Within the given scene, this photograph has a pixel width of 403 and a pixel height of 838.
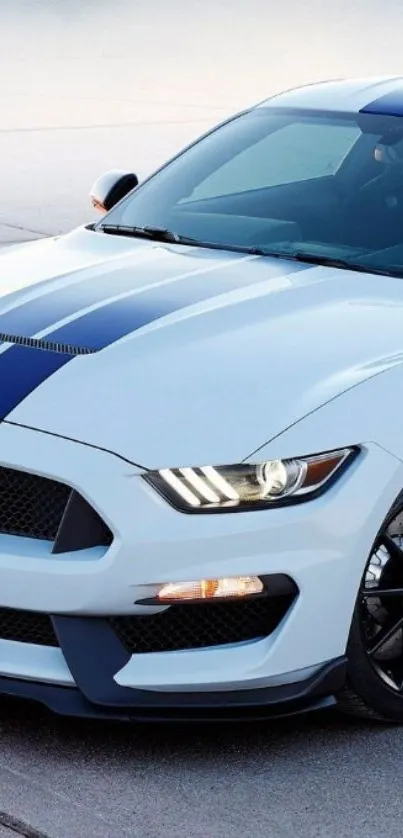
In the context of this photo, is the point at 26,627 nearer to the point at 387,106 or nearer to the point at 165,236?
the point at 165,236

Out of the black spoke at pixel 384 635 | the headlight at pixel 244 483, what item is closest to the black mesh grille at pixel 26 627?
the headlight at pixel 244 483

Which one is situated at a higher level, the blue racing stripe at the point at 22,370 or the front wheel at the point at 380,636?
the blue racing stripe at the point at 22,370

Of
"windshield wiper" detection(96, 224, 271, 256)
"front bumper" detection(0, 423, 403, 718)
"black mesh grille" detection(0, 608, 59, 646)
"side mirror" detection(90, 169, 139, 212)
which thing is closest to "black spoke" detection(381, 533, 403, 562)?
"front bumper" detection(0, 423, 403, 718)

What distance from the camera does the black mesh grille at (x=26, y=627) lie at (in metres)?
3.80

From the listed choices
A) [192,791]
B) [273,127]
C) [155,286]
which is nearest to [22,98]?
[273,127]

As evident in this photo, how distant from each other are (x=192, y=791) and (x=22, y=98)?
1402 centimetres

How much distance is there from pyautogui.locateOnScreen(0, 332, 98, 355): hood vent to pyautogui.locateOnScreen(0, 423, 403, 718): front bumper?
0.33m

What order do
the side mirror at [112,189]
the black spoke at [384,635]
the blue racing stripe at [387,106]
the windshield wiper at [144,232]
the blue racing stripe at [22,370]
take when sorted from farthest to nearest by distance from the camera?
the side mirror at [112,189]
the blue racing stripe at [387,106]
the windshield wiper at [144,232]
the black spoke at [384,635]
the blue racing stripe at [22,370]

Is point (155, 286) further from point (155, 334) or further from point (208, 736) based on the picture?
point (208, 736)

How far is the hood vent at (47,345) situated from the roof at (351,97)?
5.93 feet

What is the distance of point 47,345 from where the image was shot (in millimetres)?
4117

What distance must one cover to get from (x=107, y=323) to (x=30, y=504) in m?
0.62

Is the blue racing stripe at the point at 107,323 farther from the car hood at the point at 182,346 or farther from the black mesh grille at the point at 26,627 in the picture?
the black mesh grille at the point at 26,627

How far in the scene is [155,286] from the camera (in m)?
4.50
